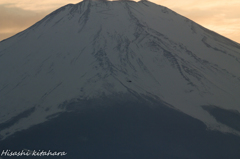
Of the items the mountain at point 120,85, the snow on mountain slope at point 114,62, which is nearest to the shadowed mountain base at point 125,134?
the mountain at point 120,85

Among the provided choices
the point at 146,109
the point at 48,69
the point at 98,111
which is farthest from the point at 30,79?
the point at 146,109

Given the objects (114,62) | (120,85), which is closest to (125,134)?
(120,85)

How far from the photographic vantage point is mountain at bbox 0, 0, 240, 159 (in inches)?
2613

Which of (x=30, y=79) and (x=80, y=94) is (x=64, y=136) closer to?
(x=80, y=94)

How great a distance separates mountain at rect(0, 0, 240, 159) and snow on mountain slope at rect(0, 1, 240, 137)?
0.72 feet

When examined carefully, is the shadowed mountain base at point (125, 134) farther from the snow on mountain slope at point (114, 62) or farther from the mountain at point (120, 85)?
the snow on mountain slope at point (114, 62)

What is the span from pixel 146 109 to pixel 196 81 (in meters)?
16.4

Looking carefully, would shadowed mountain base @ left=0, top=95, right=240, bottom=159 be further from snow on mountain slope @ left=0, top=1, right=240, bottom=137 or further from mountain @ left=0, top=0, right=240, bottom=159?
snow on mountain slope @ left=0, top=1, right=240, bottom=137

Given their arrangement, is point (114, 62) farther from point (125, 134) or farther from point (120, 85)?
point (125, 134)

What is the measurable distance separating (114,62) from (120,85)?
328 inches

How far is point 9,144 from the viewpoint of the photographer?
65750mm

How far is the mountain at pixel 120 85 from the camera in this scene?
66.4m

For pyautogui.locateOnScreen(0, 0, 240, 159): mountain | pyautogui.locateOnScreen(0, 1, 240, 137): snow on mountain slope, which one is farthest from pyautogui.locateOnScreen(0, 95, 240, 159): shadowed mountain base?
pyautogui.locateOnScreen(0, 1, 240, 137): snow on mountain slope

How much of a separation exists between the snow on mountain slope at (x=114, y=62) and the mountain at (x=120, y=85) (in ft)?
0.72
